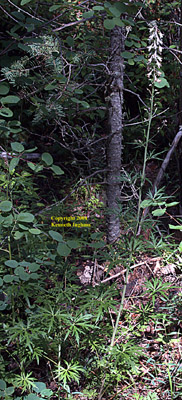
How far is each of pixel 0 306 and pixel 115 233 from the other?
1361mm

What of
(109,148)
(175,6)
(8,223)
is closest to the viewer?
(8,223)

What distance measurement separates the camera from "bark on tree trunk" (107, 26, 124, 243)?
2.53 metres

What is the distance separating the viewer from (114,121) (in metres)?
2.70

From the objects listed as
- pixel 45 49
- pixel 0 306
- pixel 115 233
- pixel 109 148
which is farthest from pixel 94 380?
pixel 45 49

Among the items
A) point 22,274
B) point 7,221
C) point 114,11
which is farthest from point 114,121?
point 22,274

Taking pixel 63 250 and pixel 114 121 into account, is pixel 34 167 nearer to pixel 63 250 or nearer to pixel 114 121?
pixel 63 250

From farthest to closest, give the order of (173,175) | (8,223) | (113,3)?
(173,175)
(113,3)
(8,223)

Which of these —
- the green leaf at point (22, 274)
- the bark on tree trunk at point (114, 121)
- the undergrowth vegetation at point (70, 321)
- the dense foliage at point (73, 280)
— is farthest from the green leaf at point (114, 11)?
the green leaf at point (22, 274)

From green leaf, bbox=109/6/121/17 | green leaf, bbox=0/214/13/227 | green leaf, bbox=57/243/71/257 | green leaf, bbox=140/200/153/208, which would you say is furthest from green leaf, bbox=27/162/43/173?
green leaf, bbox=109/6/121/17

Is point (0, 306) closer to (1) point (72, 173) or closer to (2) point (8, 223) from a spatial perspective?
(2) point (8, 223)

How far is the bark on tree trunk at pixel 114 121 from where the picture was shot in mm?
2527

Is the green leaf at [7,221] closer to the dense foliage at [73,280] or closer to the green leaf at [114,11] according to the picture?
the dense foliage at [73,280]

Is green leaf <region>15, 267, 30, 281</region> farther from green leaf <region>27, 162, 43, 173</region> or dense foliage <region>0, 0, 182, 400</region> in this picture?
green leaf <region>27, 162, 43, 173</region>

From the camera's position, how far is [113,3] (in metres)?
1.73
